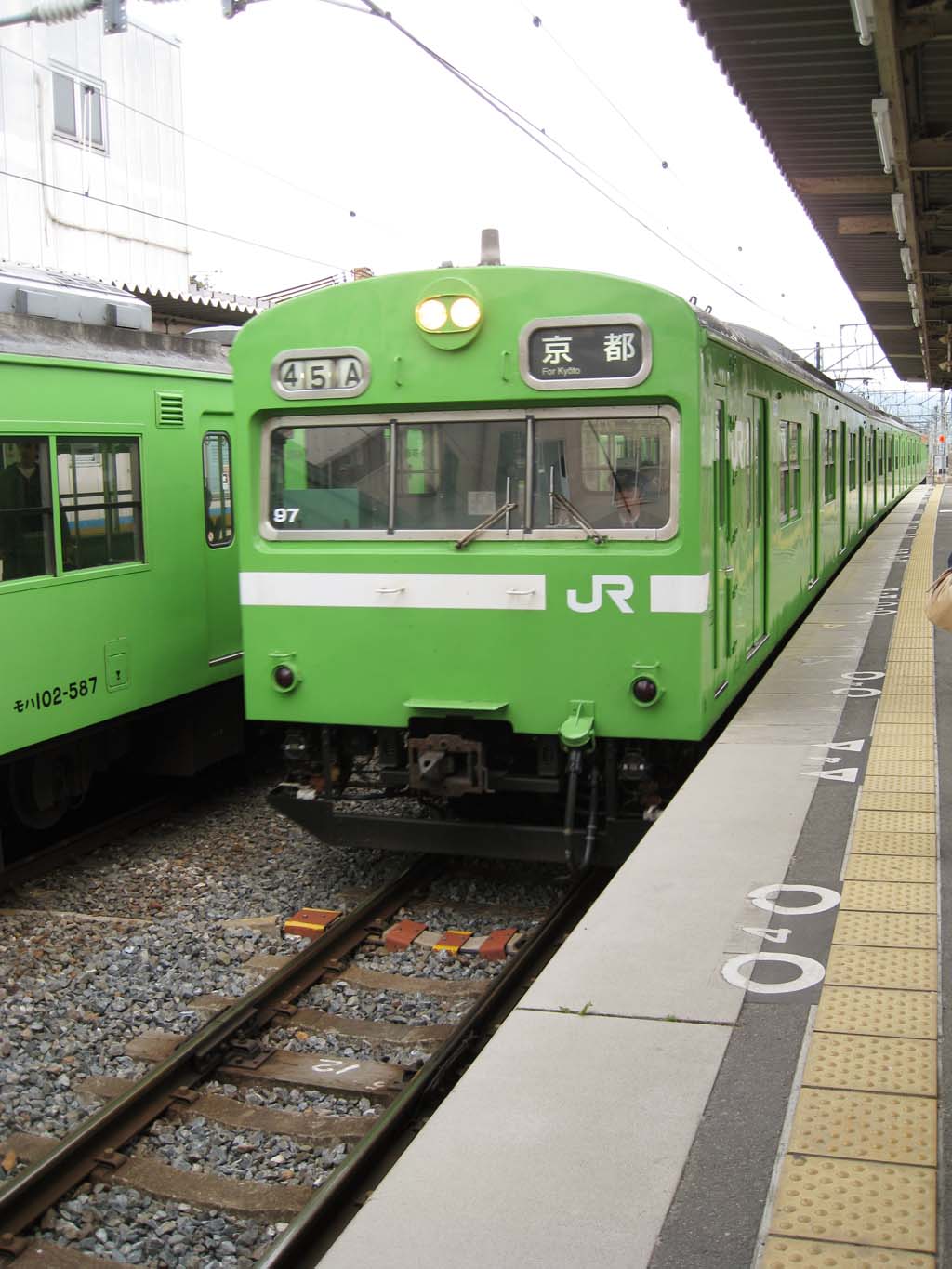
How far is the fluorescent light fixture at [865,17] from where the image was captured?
5.69 metres

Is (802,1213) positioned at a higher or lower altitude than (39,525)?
lower

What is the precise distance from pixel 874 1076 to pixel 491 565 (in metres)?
3.46

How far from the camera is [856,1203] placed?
8.52 ft

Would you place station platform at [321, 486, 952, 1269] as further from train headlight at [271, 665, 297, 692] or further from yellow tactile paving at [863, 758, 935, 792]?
train headlight at [271, 665, 297, 692]

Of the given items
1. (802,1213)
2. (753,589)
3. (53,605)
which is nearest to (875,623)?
(753,589)

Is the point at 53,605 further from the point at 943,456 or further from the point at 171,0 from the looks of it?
the point at 943,456

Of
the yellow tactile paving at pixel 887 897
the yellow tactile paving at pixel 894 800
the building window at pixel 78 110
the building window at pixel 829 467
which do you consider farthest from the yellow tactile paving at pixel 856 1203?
the building window at pixel 78 110

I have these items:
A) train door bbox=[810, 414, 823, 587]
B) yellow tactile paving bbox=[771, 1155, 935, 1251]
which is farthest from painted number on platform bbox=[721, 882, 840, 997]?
train door bbox=[810, 414, 823, 587]

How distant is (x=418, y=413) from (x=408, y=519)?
500mm

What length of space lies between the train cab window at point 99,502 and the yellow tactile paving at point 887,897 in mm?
4614

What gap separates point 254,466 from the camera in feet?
21.6

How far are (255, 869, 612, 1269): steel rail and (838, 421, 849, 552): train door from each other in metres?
9.03

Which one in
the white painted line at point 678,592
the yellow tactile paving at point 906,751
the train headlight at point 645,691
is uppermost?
the white painted line at point 678,592

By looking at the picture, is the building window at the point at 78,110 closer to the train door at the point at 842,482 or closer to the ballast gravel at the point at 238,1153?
the train door at the point at 842,482
